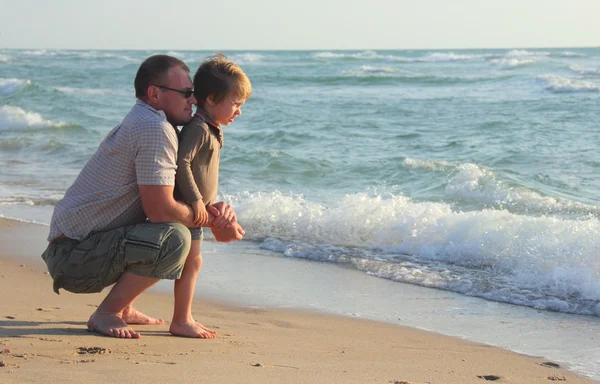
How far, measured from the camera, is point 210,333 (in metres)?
3.49

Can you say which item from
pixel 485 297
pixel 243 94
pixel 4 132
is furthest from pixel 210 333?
pixel 4 132

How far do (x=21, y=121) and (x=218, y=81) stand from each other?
43.1ft

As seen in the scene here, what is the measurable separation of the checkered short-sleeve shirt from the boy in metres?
0.12

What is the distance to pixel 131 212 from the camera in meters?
3.25

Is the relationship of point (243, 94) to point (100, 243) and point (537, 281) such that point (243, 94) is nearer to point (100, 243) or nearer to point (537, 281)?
point (100, 243)

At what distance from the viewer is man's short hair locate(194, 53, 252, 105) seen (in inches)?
133

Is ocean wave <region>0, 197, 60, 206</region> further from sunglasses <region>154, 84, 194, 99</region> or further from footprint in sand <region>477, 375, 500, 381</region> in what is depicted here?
footprint in sand <region>477, 375, 500, 381</region>

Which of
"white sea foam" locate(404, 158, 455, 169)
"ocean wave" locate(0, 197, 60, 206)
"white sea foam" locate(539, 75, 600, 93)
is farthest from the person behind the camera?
"white sea foam" locate(539, 75, 600, 93)

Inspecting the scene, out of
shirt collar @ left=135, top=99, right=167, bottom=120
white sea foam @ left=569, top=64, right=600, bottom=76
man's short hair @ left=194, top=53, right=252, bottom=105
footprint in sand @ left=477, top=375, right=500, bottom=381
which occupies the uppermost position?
white sea foam @ left=569, top=64, right=600, bottom=76

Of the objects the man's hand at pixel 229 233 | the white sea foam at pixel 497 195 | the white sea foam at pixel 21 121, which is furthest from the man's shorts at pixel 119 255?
the white sea foam at pixel 21 121

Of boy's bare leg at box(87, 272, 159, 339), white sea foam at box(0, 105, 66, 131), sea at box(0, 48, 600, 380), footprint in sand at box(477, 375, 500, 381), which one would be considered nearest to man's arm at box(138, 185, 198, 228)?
boy's bare leg at box(87, 272, 159, 339)

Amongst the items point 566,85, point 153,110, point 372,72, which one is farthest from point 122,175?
point 372,72

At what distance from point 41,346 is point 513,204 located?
19.0 feet

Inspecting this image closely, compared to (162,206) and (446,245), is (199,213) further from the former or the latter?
(446,245)
